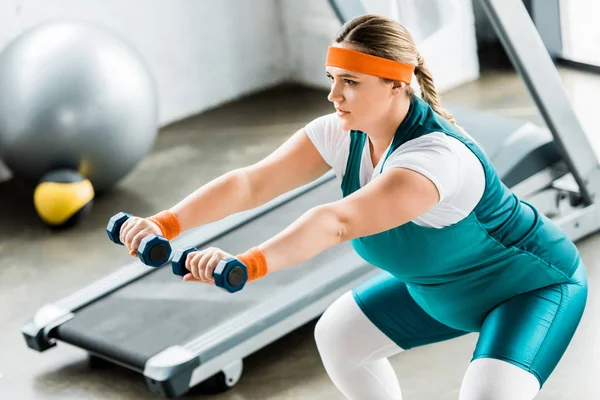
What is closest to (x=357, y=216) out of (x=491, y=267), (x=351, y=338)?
(x=491, y=267)

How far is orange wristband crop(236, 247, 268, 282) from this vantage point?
159 centimetres

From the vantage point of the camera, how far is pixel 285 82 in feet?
18.4

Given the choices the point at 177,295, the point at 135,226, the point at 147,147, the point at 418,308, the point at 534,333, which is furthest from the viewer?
the point at 147,147

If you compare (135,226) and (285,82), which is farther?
(285,82)

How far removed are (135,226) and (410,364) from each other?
1.44 meters

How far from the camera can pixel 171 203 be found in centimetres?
427

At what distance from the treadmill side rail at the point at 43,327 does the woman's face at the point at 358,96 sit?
159 cm

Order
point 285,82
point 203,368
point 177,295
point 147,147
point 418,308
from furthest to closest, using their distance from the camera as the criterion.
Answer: point 285,82 → point 147,147 → point 177,295 → point 203,368 → point 418,308

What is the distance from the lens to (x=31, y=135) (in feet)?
13.0

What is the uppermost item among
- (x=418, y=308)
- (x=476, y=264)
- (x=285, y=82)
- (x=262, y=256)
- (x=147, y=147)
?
(x=262, y=256)

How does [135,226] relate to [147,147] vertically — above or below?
above

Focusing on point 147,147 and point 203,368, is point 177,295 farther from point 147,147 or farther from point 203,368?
point 147,147

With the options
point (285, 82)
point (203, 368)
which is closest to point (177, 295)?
point (203, 368)

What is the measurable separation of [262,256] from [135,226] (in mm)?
263
